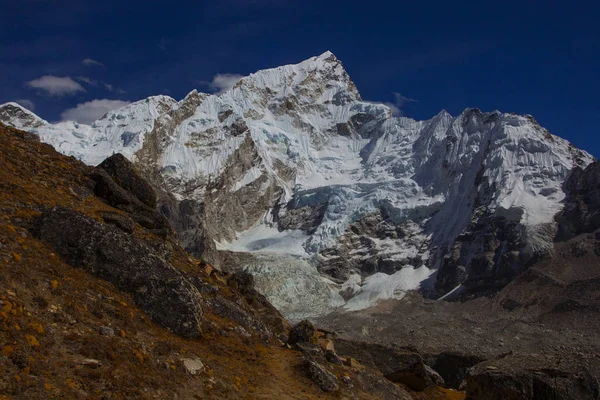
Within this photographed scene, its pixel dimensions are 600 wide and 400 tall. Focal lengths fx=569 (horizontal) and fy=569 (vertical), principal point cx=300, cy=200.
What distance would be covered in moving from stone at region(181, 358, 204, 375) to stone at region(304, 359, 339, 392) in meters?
4.59

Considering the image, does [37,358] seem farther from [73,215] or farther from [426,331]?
[426,331]

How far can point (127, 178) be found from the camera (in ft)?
89.8

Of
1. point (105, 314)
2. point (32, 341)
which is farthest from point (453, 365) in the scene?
point (32, 341)

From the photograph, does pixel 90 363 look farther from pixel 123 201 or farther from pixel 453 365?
pixel 453 365

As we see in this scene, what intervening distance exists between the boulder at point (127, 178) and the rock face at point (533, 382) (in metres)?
17.2

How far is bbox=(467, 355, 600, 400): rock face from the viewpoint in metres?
16.7

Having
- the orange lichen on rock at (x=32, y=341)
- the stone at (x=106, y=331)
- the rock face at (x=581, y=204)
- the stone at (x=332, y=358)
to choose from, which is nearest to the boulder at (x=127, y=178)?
the stone at (x=332, y=358)

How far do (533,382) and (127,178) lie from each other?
→ 1957 centimetres

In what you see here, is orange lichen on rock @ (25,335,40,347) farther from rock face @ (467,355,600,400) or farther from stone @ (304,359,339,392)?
rock face @ (467,355,600,400)

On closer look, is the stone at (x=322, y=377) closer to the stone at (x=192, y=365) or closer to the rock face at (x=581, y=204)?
the stone at (x=192, y=365)

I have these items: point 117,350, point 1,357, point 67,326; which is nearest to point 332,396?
point 117,350

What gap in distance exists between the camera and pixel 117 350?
13.6 metres

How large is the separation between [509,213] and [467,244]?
1671 cm

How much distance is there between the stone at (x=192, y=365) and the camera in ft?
49.3
